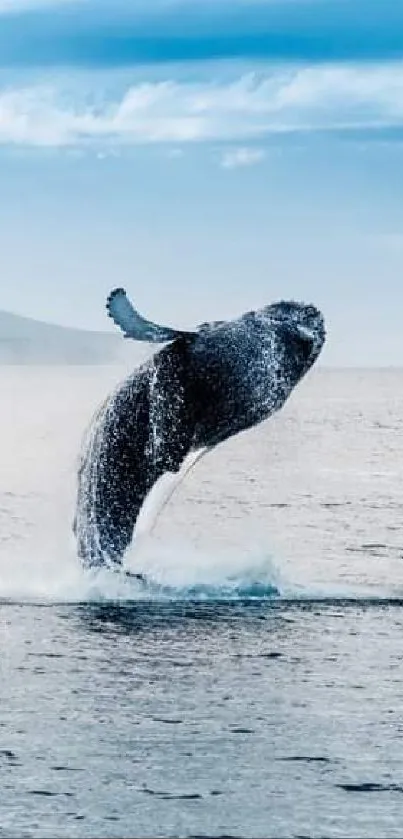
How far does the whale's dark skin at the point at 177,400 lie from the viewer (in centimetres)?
1862

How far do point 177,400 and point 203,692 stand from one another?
211 inches

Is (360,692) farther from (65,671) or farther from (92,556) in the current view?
(92,556)

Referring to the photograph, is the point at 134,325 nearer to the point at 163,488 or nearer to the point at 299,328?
the point at 299,328

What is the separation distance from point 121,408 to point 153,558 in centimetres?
483

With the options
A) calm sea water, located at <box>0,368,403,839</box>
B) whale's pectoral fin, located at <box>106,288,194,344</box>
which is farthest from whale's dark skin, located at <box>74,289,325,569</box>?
calm sea water, located at <box>0,368,403,839</box>

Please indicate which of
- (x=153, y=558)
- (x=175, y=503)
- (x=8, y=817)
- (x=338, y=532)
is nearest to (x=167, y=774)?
(x=8, y=817)

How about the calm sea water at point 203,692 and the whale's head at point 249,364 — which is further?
the whale's head at point 249,364

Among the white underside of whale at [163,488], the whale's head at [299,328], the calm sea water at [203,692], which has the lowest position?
the calm sea water at [203,692]

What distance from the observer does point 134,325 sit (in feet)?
60.1

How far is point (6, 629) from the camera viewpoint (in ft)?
56.3

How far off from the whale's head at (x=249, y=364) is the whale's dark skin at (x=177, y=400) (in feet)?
0.03

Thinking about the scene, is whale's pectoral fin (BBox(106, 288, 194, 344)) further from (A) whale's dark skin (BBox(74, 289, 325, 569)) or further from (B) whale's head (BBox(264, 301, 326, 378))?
→ (B) whale's head (BBox(264, 301, 326, 378))

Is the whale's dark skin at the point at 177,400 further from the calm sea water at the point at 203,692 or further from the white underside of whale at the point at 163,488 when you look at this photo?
the calm sea water at the point at 203,692

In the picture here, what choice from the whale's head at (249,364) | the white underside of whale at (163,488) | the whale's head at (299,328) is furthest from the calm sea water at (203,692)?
the whale's head at (299,328)
